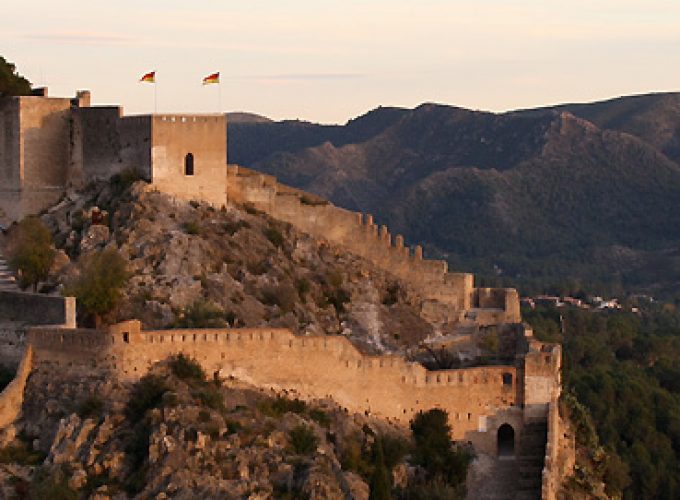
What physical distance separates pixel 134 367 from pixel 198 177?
41.6 ft

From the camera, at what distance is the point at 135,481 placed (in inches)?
1527

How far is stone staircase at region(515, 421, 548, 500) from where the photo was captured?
151 feet

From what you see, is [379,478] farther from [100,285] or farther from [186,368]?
[100,285]

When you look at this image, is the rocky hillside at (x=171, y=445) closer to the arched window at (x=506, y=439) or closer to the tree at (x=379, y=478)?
the tree at (x=379, y=478)

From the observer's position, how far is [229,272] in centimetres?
5112

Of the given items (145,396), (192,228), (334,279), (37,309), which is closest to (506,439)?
(334,279)

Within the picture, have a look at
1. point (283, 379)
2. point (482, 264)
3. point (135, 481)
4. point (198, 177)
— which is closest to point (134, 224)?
point (198, 177)

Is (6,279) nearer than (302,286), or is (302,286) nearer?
(6,279)

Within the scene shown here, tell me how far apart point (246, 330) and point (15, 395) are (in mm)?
6128

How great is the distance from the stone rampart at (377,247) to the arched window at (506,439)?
9279 millimetres

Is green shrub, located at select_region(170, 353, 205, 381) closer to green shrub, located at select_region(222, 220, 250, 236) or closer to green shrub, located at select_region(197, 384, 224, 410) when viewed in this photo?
green shrub, located at select_region(197, 384, 224, 410)

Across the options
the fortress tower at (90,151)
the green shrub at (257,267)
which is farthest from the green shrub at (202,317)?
the fortress tower at (90,151)

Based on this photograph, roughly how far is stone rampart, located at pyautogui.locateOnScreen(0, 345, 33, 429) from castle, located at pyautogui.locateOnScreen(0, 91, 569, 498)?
0.14ft

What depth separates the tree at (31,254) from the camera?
160 feet
